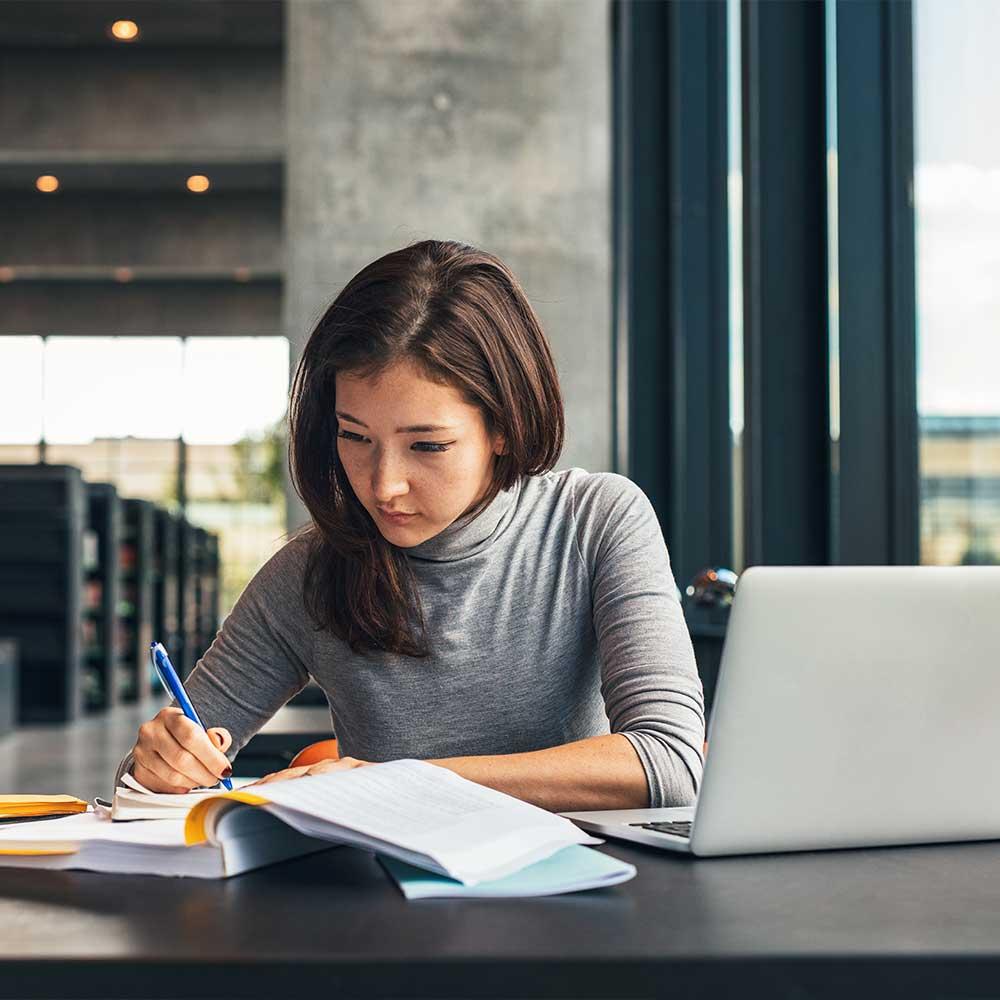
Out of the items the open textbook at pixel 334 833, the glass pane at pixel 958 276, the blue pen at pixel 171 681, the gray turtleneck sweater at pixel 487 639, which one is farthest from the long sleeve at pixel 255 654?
the glass pane at pixel 958 276

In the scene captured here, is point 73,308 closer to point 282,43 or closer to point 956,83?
point 282,43

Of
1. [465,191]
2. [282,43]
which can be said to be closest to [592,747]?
[465,191]

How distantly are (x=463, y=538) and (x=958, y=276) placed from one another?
110cm

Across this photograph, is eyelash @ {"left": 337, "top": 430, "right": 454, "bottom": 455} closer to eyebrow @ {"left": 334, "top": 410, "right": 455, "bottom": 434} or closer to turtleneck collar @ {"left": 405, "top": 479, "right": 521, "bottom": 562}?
eyebrow @ {"left": 334, "top": 410, "right": 455, "bottom": 434}

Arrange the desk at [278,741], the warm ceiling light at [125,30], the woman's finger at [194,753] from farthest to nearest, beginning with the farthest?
1. the warm ceiling light at [125,30]
2. the desk at [278,741]
3. the woman's finger at [194,753]

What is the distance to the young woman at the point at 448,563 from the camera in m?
1.41

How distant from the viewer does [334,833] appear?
0.82 meters

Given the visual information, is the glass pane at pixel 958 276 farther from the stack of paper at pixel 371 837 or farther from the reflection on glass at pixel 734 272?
the stack of paper at pixel 371 837

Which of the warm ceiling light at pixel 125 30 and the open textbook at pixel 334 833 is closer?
the open textbook at pixel 334 833

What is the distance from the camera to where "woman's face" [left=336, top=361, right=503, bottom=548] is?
54.5 inches

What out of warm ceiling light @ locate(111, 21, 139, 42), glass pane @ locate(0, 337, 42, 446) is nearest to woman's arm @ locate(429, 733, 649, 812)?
warm ceiling light @ locate(111, 21, 139, 42)

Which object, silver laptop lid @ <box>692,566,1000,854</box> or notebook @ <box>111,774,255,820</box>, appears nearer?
silver laptop lid @ <box>692,566,1000,854</box>

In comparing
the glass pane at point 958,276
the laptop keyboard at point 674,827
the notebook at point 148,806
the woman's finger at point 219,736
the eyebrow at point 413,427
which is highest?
the glass pane at point 958,276

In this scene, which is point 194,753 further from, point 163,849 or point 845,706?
point 845,706
